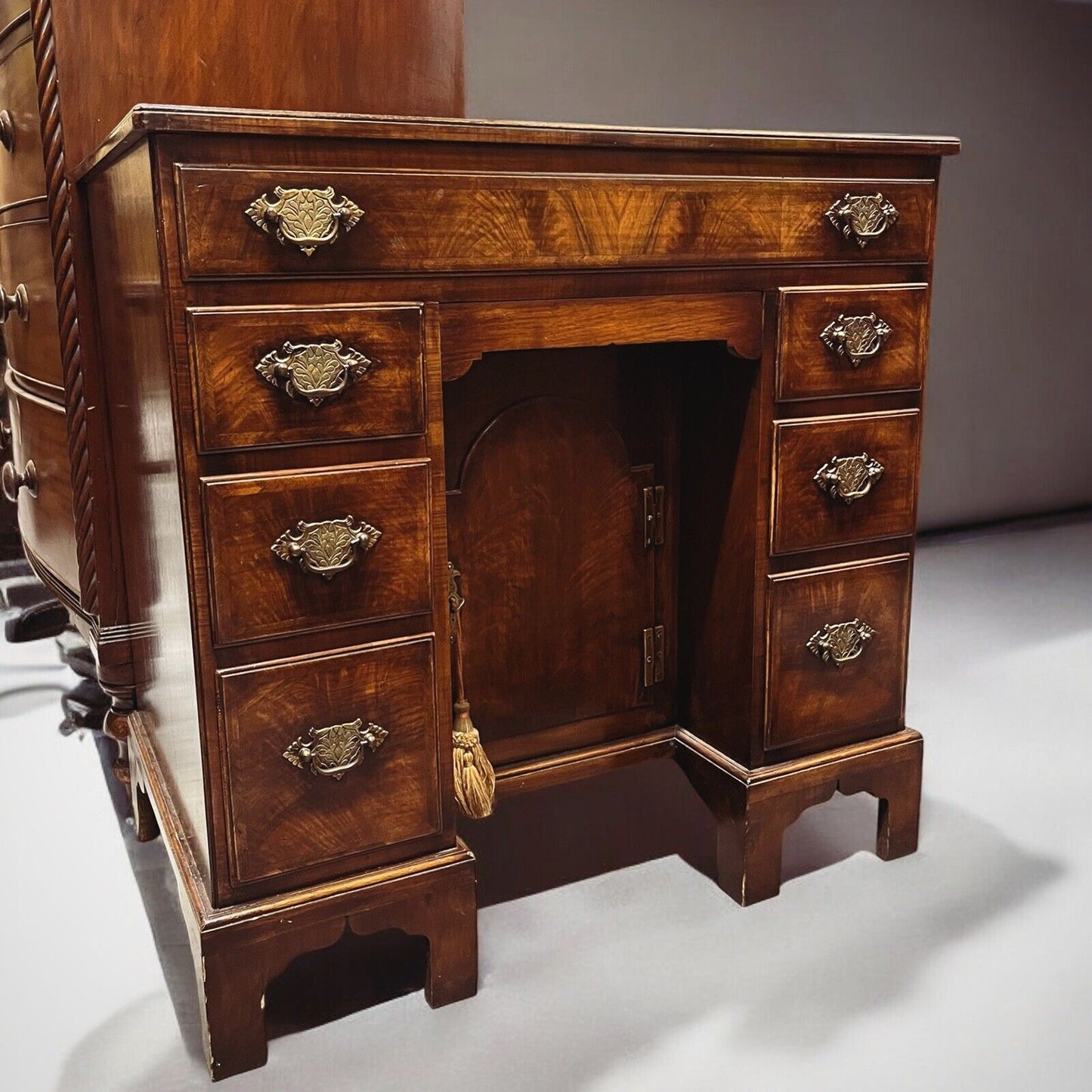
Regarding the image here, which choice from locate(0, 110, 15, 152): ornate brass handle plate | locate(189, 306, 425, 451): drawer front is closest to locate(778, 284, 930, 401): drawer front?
A: locate(189, 306, 425, 451): drawer front

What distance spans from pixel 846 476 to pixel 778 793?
462mm

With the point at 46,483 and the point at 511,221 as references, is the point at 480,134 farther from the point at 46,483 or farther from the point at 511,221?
the point at 46,483

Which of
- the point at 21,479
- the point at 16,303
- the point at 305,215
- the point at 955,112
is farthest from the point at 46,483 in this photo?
the point at 955,112

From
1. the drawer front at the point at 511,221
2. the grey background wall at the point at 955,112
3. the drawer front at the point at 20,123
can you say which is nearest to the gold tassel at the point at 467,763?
the drawer front at the point at 511,221

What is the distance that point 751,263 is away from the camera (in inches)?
59.6

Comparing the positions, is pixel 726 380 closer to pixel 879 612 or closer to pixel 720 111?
pixel 879 612

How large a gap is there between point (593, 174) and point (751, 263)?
0.85 ft

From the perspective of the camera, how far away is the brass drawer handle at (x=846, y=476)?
5.32 ft

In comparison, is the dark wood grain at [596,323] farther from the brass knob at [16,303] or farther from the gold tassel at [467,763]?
the brass knob at [16,303]

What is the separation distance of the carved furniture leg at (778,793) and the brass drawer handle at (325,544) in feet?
2.28

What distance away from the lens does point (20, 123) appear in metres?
1.77

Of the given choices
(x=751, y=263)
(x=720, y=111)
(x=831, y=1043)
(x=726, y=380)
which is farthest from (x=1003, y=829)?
(x=720, y=111)

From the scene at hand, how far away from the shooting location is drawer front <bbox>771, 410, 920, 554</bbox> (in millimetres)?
1603

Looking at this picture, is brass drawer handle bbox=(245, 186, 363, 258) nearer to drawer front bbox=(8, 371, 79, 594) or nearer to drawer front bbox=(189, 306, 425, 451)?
drawer front bbox=(189, 306, 425, 451)
